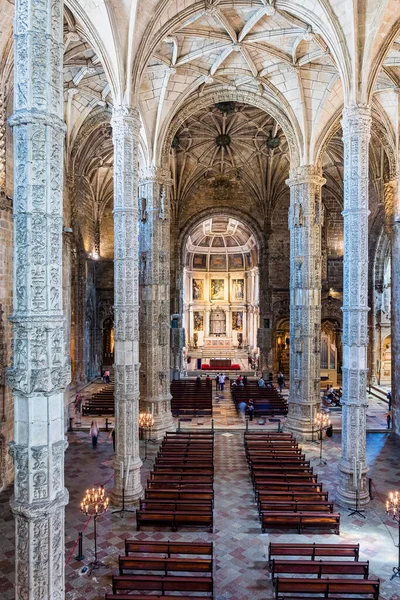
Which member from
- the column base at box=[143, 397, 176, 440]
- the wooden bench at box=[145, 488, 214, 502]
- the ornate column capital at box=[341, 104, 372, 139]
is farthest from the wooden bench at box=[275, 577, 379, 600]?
the ornate column capital at box=[341, 104, 372, 139]

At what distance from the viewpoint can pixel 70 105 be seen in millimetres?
20984

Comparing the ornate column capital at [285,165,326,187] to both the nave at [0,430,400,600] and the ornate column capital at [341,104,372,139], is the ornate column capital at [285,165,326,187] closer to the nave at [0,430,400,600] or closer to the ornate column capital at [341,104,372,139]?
the ornate column capital at [341,104,372,139]

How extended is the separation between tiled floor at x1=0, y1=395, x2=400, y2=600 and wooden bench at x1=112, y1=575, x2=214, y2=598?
702 millimetres

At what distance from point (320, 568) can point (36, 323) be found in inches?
311

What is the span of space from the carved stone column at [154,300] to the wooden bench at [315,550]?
1078 cm

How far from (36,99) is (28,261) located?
226 centimetres

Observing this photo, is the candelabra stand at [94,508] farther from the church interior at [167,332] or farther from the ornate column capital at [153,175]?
the ornate column capital at [153,175]

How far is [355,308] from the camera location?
13.2 metres

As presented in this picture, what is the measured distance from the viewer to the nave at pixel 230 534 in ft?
30.9

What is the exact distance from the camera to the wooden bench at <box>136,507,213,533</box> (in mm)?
11609

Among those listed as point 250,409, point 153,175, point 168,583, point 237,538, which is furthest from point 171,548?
point 153,175

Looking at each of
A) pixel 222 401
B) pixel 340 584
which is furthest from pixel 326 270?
pixel 340 584

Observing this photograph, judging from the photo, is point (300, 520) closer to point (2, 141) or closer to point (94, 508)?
point (94, 508)

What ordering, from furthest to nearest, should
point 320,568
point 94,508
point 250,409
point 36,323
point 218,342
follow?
point 218,342, point 250,409, point 94,508, point 320,568, point 36,323
